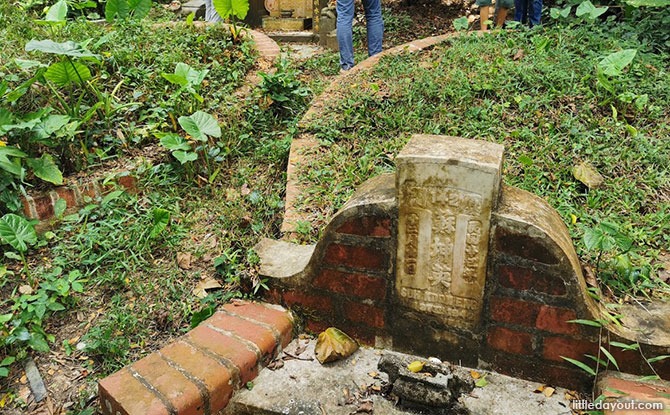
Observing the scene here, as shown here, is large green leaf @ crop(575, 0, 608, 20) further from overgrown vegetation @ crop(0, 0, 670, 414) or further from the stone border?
the stone border

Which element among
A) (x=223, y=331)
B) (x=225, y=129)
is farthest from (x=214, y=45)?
(x=223, y=331)

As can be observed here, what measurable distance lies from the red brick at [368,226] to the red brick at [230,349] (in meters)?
0.56

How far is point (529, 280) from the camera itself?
1787 mm

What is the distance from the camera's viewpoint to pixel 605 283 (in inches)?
80.2

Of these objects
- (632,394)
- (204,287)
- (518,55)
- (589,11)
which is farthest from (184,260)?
(589,11)

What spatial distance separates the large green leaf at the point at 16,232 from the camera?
91.6 inches

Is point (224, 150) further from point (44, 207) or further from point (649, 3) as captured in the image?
point (649, 3)

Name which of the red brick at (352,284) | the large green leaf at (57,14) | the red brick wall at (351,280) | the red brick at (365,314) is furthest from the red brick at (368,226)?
the large green leaf at (57,14)

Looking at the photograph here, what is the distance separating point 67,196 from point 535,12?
3.93m

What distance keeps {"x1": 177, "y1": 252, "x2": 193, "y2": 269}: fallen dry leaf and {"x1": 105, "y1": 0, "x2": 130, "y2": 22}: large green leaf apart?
102 inches

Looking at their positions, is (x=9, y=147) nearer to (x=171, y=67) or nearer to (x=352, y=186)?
(x=171, y=67)

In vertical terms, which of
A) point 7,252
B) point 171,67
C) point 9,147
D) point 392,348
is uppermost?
point 171,67

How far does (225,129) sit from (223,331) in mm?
1622

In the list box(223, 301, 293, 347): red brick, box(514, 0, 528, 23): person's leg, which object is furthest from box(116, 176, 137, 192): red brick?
box(514, 0, 528, 23): person's leg
